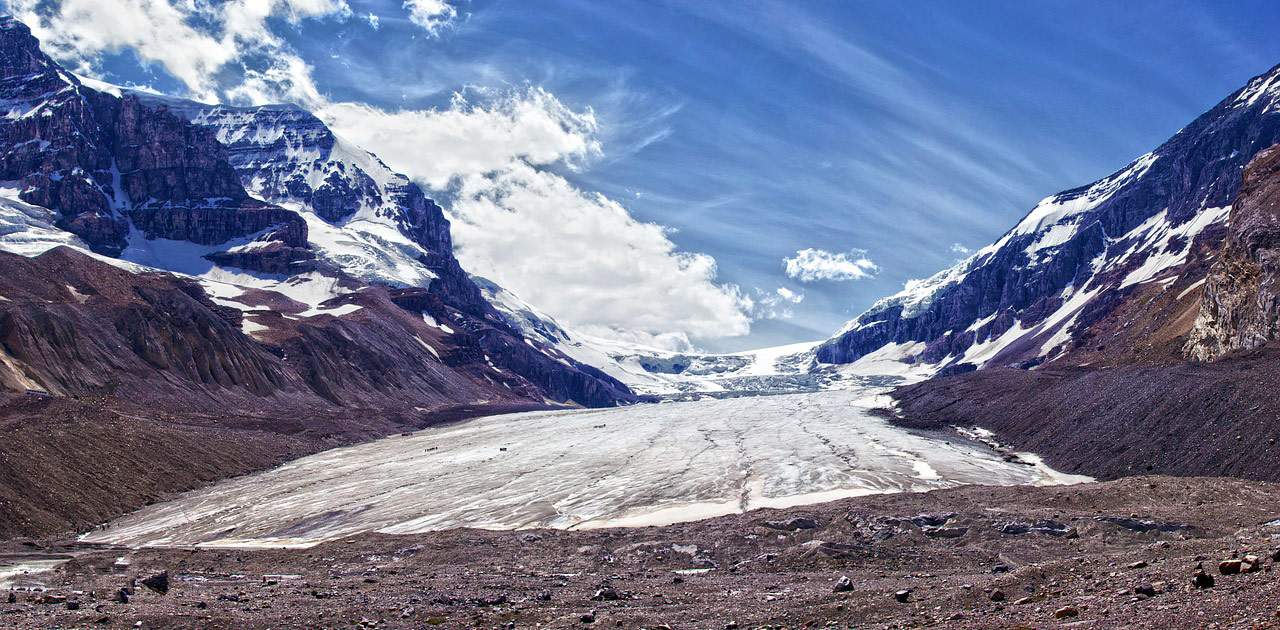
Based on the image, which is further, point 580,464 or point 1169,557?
point 580,464

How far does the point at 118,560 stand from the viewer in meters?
37.6

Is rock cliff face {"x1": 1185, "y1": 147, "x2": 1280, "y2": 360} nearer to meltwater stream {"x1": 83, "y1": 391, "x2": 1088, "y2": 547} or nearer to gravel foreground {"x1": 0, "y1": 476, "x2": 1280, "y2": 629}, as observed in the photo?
meltwater stream {"x1": 83, "y1": 391, "x2": 1088, "y2": 547}

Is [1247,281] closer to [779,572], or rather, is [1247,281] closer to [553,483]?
[553,483]

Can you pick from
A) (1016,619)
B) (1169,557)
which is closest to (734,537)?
(1169,557)

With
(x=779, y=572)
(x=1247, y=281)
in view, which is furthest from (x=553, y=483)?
(x=1247, y=281)

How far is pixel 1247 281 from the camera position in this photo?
3757 inches

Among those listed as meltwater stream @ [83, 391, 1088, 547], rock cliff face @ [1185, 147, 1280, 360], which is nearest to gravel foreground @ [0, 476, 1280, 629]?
meltwater stream @ [83, 391, 1088, 547]

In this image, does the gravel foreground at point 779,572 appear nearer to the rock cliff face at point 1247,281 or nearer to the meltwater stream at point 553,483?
the meltwater stream at point 553,483

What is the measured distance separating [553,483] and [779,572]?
3819 cm

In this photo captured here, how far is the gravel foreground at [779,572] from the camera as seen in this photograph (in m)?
19.2

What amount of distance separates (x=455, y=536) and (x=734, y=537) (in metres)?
14.2

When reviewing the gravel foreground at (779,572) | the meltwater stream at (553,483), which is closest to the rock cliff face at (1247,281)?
the meltwater stream at (553,483)

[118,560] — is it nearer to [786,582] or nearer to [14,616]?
[14,616]

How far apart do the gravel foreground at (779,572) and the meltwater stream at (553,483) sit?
337 inches
